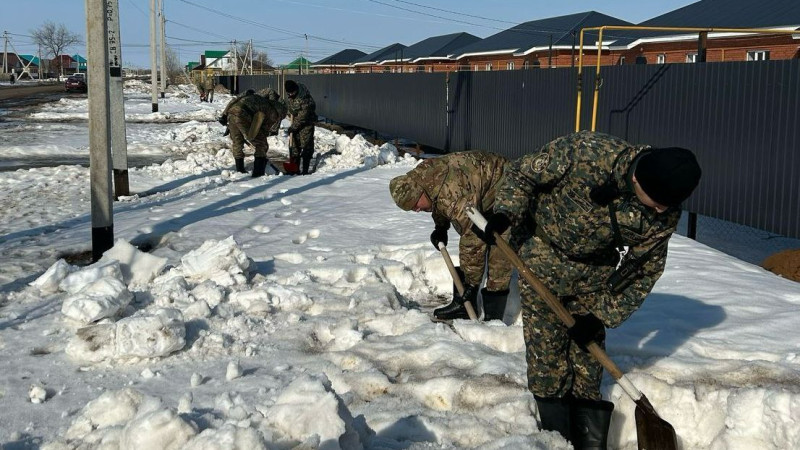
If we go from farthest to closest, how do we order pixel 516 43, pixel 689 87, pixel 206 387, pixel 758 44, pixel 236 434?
pixel 516 43 → pixel 758 44 → pixel 689 87 → pixel 206 387 → pixel 236 434

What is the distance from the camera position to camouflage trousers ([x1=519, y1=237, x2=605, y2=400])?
3834 millimetres

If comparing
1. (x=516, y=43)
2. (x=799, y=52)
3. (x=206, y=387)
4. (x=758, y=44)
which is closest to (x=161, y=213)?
(x=206, y=387)

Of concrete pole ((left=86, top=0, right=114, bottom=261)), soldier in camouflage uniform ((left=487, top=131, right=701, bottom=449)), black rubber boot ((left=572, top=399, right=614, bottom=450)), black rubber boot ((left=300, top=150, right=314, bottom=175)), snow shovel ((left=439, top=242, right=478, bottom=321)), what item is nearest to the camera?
soldier in camouflage uniform ((left=487, top=131, right=701, bottom=449))

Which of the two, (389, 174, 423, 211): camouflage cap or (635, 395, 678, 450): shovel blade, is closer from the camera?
(635, 395, 678, 450): shovel blade

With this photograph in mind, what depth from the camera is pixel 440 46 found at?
67.6 meters

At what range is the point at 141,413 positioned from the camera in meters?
3.30

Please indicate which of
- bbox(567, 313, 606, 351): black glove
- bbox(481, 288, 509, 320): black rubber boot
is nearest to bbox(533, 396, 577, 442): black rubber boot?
bbox(567, 313, 606, 351): black glove

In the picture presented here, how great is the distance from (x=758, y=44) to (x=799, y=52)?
5.94 metres

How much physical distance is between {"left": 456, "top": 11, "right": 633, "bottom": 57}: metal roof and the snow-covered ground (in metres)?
36.7

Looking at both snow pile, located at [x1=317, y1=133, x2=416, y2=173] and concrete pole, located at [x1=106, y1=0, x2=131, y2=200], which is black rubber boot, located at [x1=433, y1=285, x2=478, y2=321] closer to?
concrete pole, located at [x1=106, y1=0, x2=131, y2=200]

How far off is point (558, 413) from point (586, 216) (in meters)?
1.01

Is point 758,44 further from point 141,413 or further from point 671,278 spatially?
point 141,413

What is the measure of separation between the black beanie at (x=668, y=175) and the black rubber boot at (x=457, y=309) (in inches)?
106

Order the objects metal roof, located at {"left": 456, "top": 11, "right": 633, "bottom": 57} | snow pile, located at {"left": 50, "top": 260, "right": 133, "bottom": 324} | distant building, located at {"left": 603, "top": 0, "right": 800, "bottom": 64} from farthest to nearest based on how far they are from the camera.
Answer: metal roof, located at {"left": 456, "top": 11, "right": 633, "bottom": 57}, distant building, located at {"left": 603, "top": 0, "right": 800, "bottom": 64}, snow pile, located at {"left": 50, "top": 260, "right": 133, "bottom": 324}
